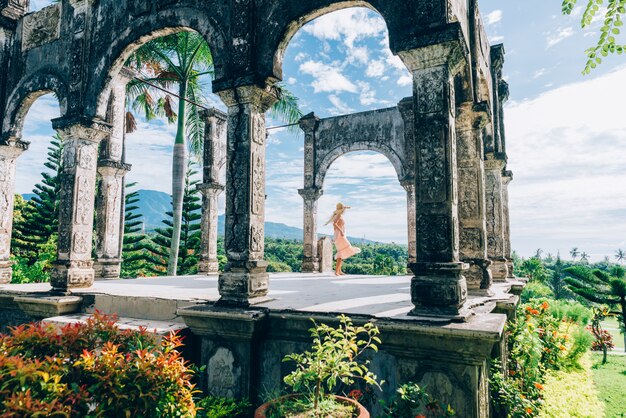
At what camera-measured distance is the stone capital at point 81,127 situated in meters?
6.15

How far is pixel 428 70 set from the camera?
3910 mm

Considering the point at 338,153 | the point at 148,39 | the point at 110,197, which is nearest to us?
the point at 148,39

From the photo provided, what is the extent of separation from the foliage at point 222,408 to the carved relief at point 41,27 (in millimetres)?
6716

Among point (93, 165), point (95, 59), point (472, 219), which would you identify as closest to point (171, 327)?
point (93, 165)

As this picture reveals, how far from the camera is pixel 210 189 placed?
10.4m

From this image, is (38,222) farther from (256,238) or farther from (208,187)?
(256,238)

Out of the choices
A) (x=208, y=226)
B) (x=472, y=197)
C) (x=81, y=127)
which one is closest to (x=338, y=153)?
(x=208, y=226)

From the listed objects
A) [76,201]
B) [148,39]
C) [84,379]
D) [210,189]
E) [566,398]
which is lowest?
[566,398]

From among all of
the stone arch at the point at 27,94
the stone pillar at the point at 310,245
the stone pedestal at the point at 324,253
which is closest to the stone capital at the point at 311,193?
A: the stone pillar at the point at 310,245

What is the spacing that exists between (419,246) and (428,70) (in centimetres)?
173

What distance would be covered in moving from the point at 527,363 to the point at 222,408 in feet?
14.7

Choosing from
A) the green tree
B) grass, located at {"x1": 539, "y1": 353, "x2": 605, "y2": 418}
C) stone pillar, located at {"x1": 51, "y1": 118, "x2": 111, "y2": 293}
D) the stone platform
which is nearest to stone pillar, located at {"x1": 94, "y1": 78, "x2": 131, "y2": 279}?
stone pillar, located at {"x1": 51, "y1": 118, "x2": 111, "y2": 293}

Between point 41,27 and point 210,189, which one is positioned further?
point 210,189

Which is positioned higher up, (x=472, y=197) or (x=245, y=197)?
(x=472, y=197)
